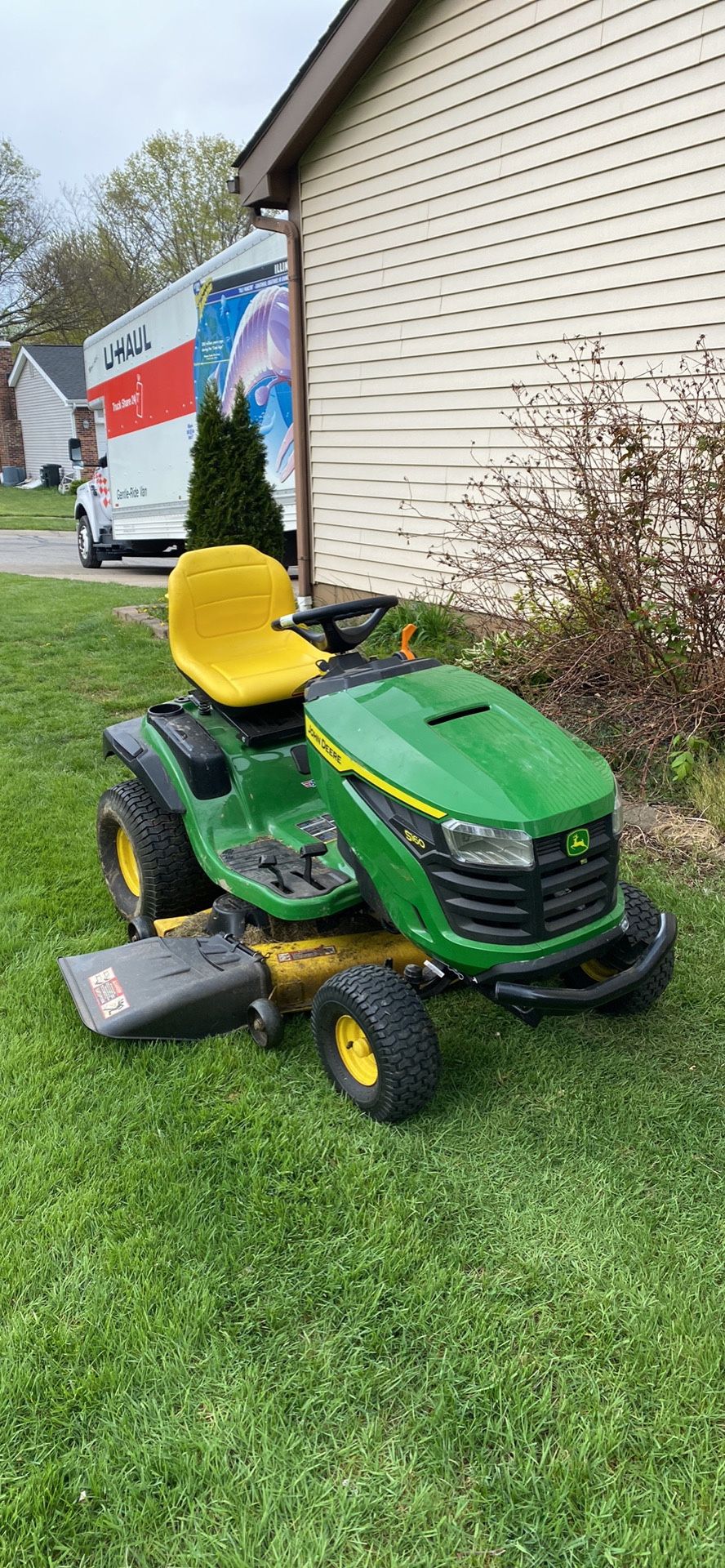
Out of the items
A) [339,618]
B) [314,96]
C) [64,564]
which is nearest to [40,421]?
[64,564]

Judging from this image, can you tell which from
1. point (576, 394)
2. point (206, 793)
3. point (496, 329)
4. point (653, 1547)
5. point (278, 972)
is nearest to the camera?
point (653, 1547)

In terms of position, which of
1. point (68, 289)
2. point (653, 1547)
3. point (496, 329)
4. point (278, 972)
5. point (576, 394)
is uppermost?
point (68, 289)

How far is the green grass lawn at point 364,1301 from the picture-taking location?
1.56m

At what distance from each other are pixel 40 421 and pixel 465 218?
34.7 meters

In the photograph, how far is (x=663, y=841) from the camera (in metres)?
3.96

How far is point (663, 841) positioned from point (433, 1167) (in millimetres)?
2056

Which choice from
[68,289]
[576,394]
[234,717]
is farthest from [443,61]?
[68,289]

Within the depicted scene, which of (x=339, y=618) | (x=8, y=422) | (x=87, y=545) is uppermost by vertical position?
(x=8, y=422)

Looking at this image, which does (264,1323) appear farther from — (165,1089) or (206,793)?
(206,793)

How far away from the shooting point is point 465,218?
20.5 ft

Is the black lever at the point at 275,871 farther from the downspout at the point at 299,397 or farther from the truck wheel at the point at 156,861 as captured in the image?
the downspout at the point at 299,397

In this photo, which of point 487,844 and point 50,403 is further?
point 50,403

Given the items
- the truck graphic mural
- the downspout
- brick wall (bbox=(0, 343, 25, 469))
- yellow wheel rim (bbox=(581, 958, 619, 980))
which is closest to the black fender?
yellow wheel rim (bbox=(581, 958, 619, 980))

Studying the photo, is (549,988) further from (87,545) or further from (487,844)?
(87,545)
